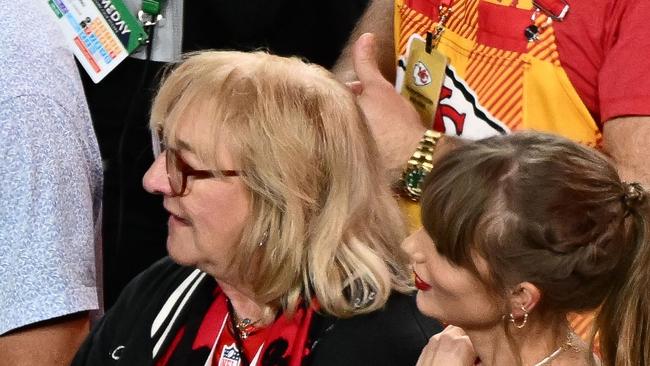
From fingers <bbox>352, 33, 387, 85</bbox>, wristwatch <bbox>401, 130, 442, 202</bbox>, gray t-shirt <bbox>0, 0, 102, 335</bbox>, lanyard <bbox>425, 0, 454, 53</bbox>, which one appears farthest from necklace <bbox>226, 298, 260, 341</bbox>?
lanyard <bbox>425, 0, 454, 53</bbox>

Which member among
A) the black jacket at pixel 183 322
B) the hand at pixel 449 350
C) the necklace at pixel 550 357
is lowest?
the black jacket at pixel 183 322

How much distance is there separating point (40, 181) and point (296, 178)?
0.43 metres

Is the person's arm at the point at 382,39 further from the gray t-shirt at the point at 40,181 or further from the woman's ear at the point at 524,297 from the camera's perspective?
the woman's ear at the point at 524,297

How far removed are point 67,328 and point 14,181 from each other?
284 millimetres

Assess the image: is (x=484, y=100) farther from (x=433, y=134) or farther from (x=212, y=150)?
(x=212, y=150)

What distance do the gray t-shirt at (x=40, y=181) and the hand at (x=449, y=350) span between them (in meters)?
0.61

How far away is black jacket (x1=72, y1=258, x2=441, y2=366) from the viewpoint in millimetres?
1998

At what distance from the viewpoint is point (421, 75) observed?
7.43 feet

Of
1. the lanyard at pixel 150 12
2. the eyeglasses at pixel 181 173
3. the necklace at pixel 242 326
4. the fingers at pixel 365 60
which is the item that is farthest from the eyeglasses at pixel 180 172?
the lanyard at pixel 150 12

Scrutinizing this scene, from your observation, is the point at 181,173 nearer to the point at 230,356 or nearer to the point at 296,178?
the point at 296,178

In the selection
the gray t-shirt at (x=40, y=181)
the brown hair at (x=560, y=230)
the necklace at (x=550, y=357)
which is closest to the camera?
the brown hair at (x=560, y=230)

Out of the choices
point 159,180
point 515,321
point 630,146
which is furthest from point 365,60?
point 515,321

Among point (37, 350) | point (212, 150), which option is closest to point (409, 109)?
point (212, 150)

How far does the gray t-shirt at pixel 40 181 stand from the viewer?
76.0 inches
